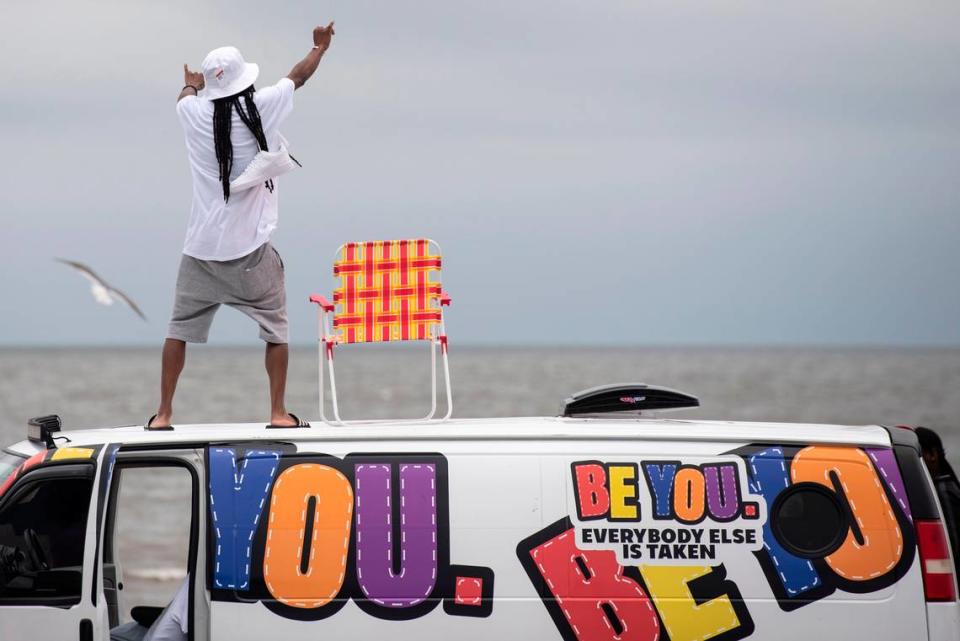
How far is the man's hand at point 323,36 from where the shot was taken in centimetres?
696

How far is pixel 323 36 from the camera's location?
699cm

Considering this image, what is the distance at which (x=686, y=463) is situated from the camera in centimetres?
536

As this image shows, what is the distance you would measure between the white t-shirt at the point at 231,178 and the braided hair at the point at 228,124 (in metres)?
0.03

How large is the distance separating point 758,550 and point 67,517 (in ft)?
9.92

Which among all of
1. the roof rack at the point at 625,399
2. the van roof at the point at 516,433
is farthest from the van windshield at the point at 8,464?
the roof rack at the point at 625,399

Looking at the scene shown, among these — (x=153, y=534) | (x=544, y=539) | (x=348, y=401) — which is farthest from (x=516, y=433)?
(x=348, y=401)

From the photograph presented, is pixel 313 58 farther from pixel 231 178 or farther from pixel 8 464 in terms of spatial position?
pixel 8 464

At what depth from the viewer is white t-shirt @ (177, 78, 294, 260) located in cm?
656

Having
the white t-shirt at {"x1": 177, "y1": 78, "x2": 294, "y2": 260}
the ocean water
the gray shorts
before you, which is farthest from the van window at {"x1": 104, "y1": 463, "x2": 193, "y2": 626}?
the white t-shirt at {"x1": 177, "y1": 78, "x2": 294, "y2": 260}

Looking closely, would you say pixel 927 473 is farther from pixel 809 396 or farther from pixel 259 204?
pixel 809 396

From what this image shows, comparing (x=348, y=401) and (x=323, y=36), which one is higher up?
(x=348, y=401)

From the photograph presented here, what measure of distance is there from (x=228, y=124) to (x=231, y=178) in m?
0.27

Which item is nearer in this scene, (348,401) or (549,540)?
(549,540)

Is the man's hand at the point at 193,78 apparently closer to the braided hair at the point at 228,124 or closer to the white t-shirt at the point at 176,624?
the braided hair at the point at 228,124
